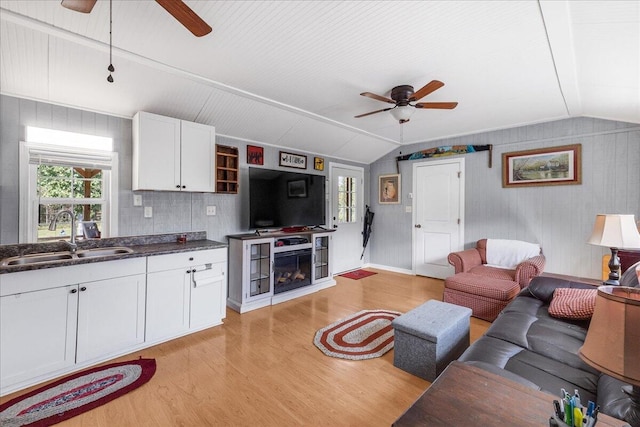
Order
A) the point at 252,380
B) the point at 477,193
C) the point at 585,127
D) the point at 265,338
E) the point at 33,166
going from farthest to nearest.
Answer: the point at 477,193 → the point at 585,127 → the point at 265,338 → the point at 33,166 → the point at 252,380

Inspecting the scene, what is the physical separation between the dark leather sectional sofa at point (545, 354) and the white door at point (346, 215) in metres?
3.20

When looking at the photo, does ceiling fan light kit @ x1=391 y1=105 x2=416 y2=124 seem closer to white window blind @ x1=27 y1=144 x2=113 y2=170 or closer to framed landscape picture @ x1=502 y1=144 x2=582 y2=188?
framed landscape picture @ x1=502 y1=144 x2=582 y2=188

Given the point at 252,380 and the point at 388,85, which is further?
the point at 388,85

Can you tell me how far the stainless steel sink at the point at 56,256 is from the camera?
7.11 ft

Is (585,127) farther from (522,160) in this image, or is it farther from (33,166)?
(33,166)

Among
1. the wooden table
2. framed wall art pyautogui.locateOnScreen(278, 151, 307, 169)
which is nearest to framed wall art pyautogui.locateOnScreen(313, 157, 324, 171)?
framed wall art pyautogui.locateOnScreen(278, 151, 307, 169)

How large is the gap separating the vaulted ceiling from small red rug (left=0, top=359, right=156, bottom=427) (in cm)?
236

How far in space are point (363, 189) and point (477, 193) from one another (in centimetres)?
208

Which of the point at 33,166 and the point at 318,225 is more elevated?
the point at 33,166

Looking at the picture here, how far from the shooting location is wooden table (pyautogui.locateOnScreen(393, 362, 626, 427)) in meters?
0.90

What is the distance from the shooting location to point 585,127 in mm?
3631

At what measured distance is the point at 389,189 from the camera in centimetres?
559

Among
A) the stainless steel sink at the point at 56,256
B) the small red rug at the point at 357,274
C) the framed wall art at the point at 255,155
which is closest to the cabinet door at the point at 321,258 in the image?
the small red rug at the point at 357,274

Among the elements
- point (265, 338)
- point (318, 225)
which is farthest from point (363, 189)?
point (265, 338)
